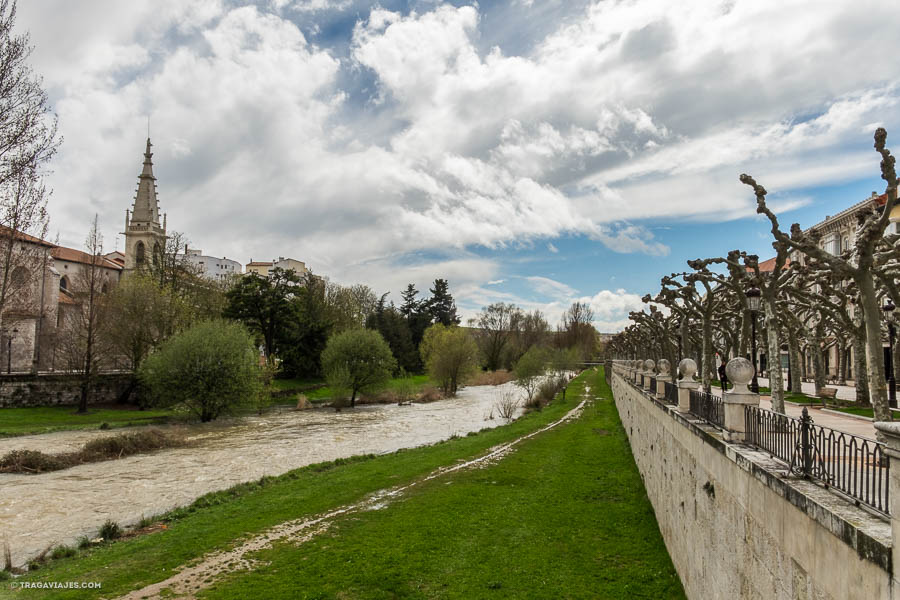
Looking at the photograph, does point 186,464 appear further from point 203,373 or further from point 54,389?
point 54,389

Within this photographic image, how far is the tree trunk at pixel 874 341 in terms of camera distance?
9477 mm

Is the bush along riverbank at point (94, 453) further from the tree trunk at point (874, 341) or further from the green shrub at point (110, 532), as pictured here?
the tree trunk at point (874, 341)

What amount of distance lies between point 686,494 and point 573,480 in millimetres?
8661

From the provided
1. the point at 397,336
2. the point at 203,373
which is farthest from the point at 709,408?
the point at 397,336

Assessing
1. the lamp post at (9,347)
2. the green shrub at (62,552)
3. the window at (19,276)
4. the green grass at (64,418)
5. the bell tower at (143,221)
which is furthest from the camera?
the bell tower at (143,221)

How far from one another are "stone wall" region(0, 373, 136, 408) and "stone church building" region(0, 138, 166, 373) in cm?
379

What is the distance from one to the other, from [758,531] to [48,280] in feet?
205

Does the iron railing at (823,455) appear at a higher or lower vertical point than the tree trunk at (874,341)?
lower

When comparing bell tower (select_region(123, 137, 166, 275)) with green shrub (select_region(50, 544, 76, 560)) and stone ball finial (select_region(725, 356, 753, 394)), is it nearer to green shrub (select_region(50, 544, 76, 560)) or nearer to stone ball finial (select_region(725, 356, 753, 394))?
green shrub (select_region(50, 544, 76, 560))

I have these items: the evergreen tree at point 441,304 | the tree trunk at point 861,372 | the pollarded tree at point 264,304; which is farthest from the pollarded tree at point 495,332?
the tree trunk at point 861,372

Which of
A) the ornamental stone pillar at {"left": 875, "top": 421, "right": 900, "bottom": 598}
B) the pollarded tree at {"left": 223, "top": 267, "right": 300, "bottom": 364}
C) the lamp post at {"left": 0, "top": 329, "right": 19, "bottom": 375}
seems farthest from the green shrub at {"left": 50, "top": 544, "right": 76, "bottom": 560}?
the lamp post at {"left": 0, "top": 329, "right": 19, "bottom": 375}

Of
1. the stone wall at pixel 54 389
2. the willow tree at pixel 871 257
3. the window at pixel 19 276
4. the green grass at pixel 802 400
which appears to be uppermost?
the window at pixel 19 276

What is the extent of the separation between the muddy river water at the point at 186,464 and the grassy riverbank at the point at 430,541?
7.62ft

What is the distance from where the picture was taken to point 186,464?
72.3ft
